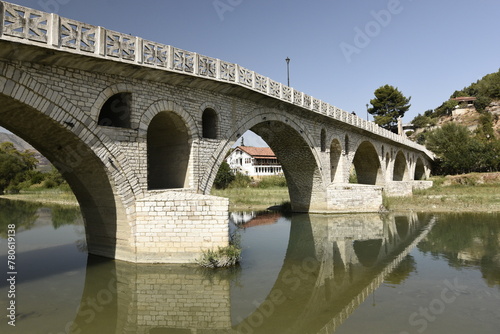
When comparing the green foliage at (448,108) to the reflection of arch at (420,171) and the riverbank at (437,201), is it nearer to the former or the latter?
the reflection of arch at (420,171)

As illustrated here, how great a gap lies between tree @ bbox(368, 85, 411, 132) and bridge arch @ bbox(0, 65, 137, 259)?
66552mm

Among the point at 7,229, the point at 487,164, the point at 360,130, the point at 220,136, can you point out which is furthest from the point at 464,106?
the point at 7,229

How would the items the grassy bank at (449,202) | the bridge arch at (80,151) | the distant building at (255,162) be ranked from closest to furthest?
1. the bridge arch at (80,151)
2. the grassy bank at (449,202)
3. the distant building at (255,162)

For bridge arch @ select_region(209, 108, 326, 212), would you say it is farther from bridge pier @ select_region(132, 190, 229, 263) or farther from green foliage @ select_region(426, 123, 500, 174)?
green foliage @ select_region(426, 123, 500, 174)

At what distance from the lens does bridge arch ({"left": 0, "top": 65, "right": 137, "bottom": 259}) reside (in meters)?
9.39

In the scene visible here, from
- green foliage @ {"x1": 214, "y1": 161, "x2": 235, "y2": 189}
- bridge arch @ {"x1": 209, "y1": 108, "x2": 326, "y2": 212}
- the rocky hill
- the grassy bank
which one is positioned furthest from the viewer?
the rocky hill

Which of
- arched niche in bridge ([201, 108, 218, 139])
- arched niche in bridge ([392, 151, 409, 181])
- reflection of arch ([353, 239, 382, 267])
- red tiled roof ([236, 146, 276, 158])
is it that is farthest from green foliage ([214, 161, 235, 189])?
reflection of arch ([353, 239, 382, 267])

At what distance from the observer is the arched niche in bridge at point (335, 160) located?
90.5 feet

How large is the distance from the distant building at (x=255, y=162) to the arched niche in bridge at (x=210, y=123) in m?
44.2

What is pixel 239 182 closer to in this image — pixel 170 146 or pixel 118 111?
pixel 170 146

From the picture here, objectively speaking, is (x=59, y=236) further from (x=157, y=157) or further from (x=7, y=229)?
(x=157, y=157)

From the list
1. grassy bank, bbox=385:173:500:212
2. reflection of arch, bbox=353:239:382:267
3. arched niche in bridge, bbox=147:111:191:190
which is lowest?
reflection of arch, bbox=353:239:382:267

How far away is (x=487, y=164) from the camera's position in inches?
1868

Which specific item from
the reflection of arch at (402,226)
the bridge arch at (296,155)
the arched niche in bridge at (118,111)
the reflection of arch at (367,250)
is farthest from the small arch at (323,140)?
the arched niche in bridge at (118,111)
